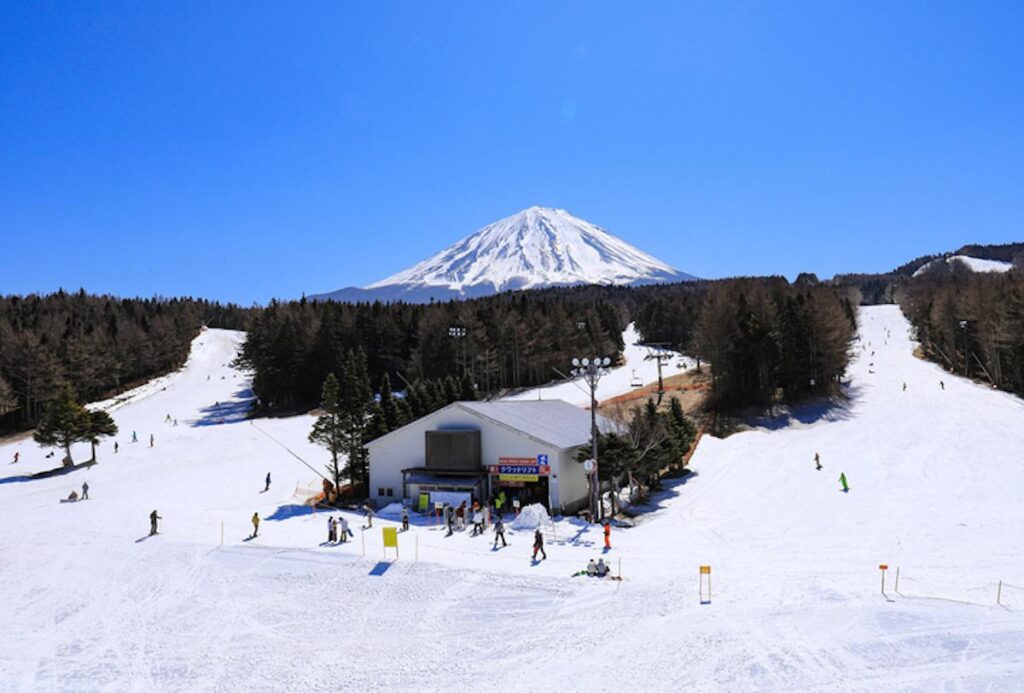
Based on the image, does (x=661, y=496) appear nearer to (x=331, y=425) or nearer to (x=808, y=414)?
(x=331, y=425)

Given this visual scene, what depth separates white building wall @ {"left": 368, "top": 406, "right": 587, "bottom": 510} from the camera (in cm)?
3028

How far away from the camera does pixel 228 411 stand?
74375 millimetres

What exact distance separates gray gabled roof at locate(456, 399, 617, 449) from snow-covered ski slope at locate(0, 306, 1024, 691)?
5.42 meters

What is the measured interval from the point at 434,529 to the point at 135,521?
45.4 ft

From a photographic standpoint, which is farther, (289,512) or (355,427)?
(355,427)

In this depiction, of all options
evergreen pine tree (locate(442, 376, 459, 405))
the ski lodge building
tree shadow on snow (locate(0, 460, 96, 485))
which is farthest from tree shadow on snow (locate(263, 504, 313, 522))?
tree shadow on snow (locate(0, 460, 96, 485))

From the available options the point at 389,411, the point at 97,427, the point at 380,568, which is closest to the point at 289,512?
the point at 389,411

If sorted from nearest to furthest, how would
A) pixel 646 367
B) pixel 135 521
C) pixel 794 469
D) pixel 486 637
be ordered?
pixel 486 637, pixel 135 521, pixel 794 469, pixel 646 367

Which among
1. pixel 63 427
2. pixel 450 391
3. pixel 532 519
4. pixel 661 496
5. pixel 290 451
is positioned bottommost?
pixel 661 496

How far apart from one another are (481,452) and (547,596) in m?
14.4

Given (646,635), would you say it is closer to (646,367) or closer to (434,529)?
(434,529)

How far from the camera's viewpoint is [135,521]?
28.5 meters

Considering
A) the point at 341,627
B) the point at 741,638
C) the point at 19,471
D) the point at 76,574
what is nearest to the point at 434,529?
the point at 341,627

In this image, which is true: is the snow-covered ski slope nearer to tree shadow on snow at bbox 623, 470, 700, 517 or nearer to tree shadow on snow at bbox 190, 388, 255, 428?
tree shadow on snow at bbox 623, 470, 700, 517
